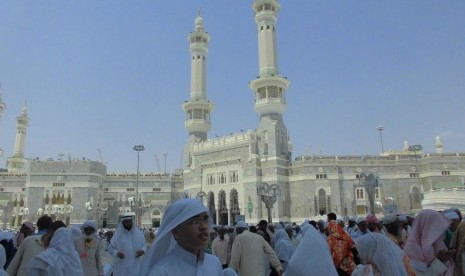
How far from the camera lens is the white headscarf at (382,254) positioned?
3.46 metres

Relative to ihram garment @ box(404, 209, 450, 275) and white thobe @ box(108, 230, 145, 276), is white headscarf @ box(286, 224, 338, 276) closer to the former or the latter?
ihram garment @ box(404, 209, 450, 275)

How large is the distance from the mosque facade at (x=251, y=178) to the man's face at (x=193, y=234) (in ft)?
95.4

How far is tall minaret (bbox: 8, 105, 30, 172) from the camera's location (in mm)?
52938

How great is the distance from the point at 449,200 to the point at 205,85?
91.6 feet

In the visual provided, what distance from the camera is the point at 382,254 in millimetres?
3523

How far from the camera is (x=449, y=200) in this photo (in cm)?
2855

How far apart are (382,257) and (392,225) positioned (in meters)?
0.56

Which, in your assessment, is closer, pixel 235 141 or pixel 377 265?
pixel 377 265

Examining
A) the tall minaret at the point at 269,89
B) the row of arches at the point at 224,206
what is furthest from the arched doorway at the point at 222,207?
the tall minaret at the point at 269,89

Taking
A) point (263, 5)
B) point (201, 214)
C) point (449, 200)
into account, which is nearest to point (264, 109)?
point (263, 5)

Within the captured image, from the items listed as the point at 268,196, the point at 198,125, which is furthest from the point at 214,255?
the point at 198,125

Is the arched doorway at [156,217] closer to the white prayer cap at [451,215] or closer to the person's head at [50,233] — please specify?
the person's head at [50,233]

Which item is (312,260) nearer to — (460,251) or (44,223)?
(460,251)

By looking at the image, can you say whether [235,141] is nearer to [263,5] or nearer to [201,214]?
[263,5]
